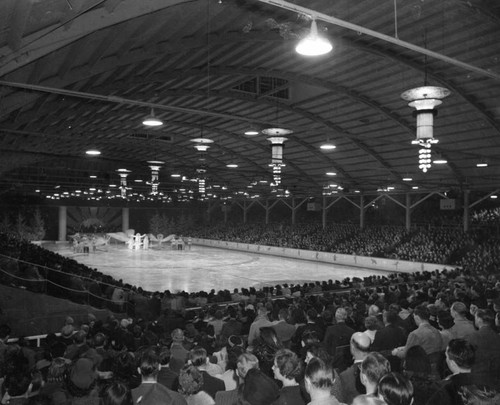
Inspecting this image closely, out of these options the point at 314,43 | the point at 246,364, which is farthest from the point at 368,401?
the point at 314,43

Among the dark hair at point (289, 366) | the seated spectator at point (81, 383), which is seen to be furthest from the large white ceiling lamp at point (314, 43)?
the seated spectator at point (81, 383)

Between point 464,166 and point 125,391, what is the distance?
2494 cm

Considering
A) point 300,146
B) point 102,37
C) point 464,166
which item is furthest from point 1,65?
point 464,166

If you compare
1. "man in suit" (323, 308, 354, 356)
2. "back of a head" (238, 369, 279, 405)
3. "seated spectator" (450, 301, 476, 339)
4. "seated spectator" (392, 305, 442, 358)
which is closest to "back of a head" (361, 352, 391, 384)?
"back of a head" (238, 369, 279, 405)

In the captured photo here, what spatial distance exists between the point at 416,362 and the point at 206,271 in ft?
78.0

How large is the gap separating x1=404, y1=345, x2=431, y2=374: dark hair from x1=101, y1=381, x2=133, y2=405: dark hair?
108 inches

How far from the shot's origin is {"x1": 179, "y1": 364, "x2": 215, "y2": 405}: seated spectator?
3.48m

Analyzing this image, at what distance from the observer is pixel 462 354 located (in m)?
3.99

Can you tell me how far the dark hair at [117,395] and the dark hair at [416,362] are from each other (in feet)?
9.04

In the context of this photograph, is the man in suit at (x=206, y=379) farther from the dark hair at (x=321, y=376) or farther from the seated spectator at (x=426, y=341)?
the seated spectator at (x=426, y=341)

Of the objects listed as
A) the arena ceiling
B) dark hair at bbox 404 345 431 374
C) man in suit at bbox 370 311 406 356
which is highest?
the arena ceiling

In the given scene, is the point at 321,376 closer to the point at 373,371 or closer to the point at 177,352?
the point at 373,371

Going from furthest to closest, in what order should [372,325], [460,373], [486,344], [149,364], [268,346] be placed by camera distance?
[372,325]
[486,344]
[268,346]
[460,373]
[149,364]

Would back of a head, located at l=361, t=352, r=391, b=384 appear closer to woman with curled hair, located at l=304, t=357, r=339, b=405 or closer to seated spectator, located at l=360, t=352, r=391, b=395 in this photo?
seated spectator, located at l=360, t=352, r=391, b=395
